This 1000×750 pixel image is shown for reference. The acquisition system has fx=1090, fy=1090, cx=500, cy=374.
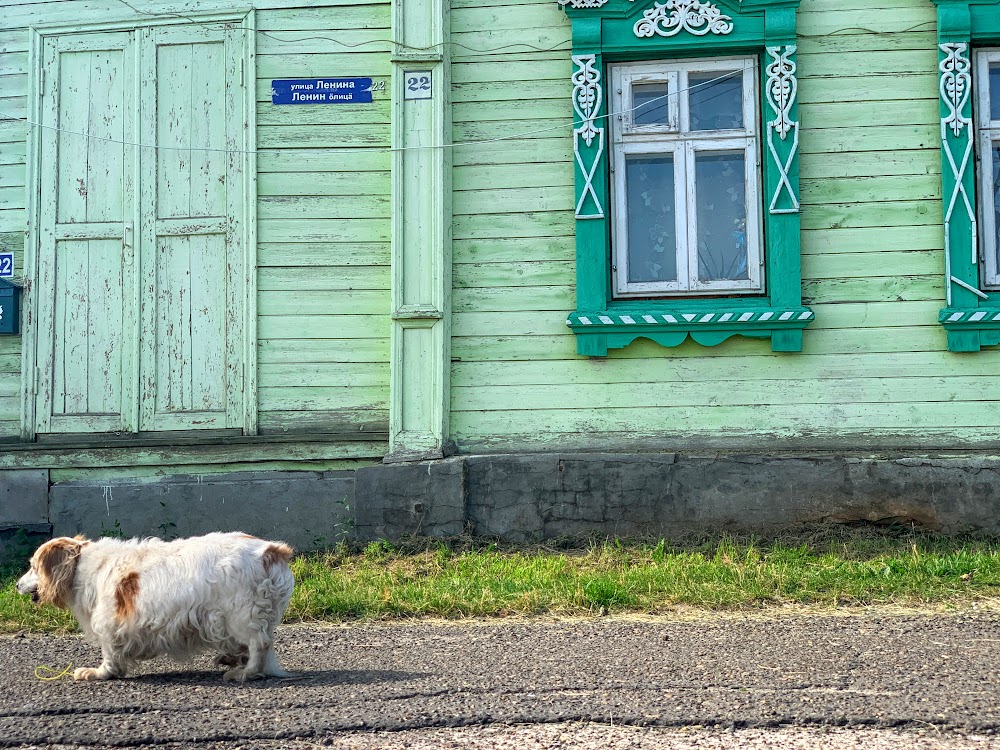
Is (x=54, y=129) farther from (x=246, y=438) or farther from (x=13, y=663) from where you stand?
(x=13, y=663)

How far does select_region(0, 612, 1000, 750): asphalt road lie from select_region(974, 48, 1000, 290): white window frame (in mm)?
2858

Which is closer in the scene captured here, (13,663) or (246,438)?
(13,663)

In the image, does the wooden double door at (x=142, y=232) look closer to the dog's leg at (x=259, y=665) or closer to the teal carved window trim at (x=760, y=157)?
the teal carved window trim at (x=760, y=157)

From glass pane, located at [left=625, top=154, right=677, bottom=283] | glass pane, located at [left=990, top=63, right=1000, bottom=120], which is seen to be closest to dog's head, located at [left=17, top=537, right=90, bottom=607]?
glass pane, located at [left=625, top=154, right=677, bottom=283]

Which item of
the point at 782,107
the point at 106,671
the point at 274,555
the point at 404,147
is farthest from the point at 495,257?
the point at 106,671

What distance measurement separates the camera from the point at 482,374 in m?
7.22

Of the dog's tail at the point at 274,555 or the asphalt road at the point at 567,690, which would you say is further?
the dog's tail at the point at 274,555

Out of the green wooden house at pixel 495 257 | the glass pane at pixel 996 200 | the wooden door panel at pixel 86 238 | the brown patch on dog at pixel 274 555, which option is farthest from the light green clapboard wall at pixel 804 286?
the brown patch on dog at pixel 274 555

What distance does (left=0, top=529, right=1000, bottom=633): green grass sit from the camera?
5641 millimetres

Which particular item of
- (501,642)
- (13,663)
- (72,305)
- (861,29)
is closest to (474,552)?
(501,642)

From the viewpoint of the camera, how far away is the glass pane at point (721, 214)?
284 inches

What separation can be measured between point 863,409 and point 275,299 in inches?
156

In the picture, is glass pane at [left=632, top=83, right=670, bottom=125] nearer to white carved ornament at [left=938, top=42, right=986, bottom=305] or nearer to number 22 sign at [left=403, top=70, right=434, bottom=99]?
number 22 sign at [left=403, top=70, right=434, bottom=99]

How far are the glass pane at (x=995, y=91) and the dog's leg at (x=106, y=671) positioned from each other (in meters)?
6.19
